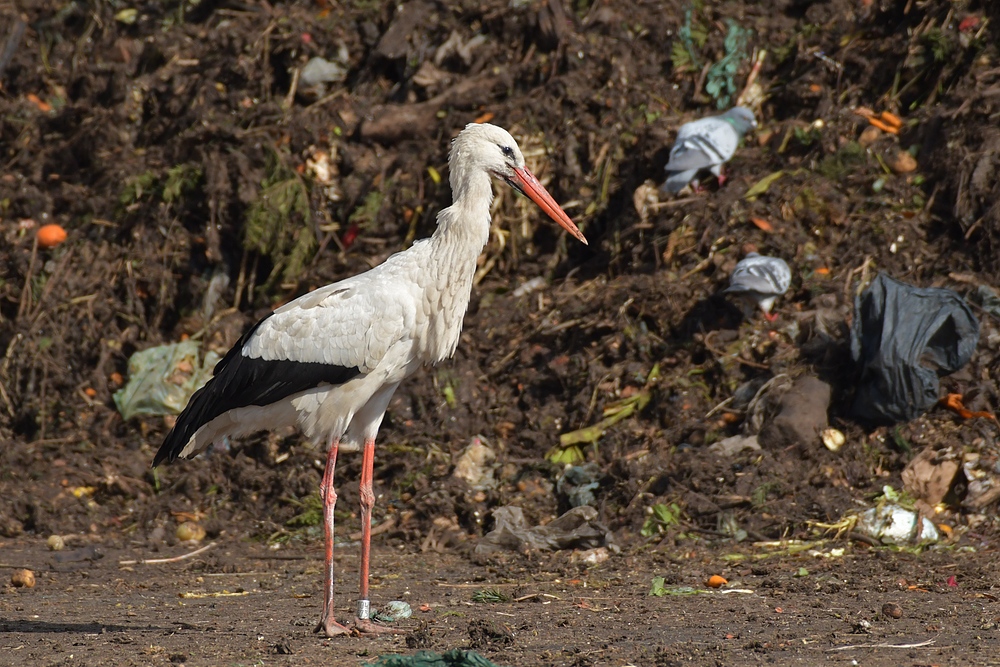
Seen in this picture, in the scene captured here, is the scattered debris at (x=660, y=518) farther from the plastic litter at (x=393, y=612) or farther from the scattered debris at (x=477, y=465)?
the plastic litter at (x=393, y=612)

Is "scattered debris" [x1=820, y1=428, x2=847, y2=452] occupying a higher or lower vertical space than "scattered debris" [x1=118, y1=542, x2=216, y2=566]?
higher

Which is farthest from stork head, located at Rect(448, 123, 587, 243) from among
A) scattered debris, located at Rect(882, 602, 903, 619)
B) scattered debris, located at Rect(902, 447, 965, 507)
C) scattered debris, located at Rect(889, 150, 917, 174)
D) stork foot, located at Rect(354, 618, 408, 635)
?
scattered debris, located at Rect(889, 150, 917, 174)

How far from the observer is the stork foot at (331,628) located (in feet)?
16.0

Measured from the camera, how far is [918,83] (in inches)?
353

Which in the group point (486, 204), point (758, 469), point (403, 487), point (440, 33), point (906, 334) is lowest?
point (403, 487)

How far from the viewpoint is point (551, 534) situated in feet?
22.0

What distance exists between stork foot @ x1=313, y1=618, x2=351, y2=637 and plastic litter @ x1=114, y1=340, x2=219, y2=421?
3.69 metres

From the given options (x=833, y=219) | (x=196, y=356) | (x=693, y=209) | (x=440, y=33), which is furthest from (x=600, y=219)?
(x=196, y=356)

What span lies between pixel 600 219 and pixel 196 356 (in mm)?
3366

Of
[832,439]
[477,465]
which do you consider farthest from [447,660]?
[832,439]

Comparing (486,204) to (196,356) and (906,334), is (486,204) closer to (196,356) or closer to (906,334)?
(906,334)

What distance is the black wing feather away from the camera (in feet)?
17.5

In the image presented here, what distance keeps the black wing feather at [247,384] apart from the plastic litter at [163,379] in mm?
2736

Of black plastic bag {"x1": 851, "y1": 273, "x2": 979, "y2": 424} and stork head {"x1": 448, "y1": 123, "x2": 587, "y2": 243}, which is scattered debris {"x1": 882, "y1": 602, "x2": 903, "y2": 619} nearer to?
black plastic bag {"x1": 851, "y1": 273, "x2": 979, "y2": 424}
